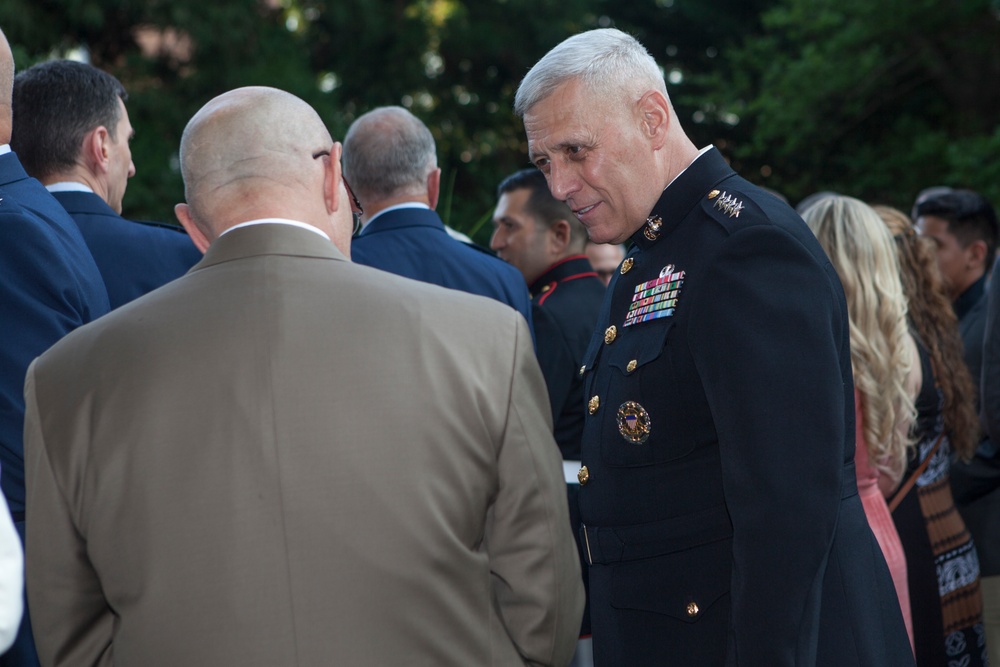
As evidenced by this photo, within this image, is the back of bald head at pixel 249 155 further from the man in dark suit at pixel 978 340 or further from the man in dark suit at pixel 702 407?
the man in dark suit at pixel 978 340

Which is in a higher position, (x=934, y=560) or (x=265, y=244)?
(x=265, y=244)

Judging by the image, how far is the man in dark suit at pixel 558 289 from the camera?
12.7 feet

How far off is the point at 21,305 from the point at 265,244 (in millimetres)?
950

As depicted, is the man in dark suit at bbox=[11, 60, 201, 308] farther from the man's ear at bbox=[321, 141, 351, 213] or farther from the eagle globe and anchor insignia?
the eagle globe and anchor insignia

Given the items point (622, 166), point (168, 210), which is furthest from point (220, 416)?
point (168, 210)

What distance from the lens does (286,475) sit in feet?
5.24

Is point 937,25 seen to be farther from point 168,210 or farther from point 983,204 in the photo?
point 168,210

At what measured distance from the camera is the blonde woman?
305cm

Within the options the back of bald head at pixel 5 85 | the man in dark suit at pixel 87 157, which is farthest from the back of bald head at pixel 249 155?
the man in dark suit at pixel 87 157

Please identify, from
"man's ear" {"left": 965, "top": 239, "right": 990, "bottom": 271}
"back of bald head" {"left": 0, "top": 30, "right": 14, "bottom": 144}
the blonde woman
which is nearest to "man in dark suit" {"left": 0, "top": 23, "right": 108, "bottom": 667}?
"back of bald head" {"left": 0, "top": 30, "right": 14, "bottom": 144}

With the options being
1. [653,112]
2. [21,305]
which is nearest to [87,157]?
[21,305]

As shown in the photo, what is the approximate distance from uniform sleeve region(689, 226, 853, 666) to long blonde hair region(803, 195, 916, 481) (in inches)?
49.6

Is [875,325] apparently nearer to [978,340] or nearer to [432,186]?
[978,340]

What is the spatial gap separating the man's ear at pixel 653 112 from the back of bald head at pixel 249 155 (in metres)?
0.67
